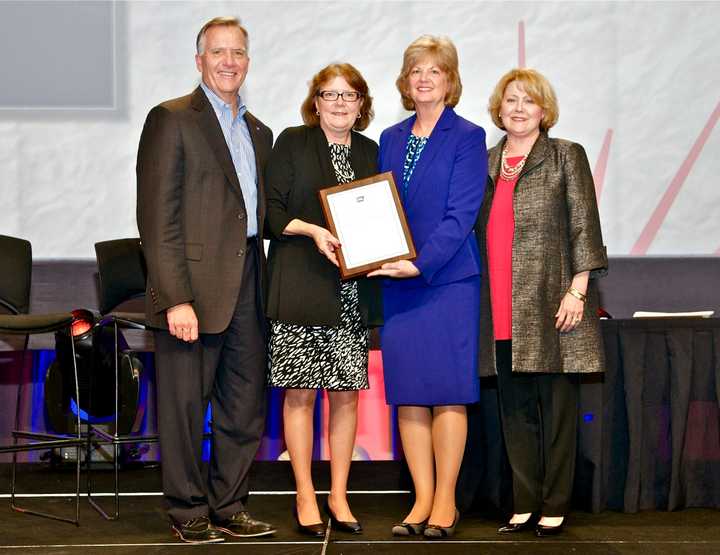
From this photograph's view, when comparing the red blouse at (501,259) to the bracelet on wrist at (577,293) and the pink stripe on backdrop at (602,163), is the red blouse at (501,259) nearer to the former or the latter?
the bracelet on wrist at (577,293)

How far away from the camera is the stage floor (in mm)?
3129

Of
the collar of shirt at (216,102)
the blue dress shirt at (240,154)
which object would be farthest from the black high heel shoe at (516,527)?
the collar of shirt at (216,102)

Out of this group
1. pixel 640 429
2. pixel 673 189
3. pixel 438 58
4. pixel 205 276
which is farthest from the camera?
pixel 673 189

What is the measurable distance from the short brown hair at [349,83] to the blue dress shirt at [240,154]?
0.24m

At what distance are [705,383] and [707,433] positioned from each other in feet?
0.64

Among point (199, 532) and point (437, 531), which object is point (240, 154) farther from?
point (437, 531)

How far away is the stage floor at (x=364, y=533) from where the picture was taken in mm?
3129

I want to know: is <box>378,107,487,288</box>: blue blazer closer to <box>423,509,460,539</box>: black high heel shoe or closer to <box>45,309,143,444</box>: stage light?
<box>423,509,460,539</box>: black high heel shoe

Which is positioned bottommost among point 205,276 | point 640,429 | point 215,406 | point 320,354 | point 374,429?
point 374,429

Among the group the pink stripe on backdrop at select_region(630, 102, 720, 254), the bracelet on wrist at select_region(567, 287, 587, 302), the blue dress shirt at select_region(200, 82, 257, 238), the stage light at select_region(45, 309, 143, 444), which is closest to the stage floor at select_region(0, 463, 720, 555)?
the stage light at select_region(45, 309, 143, 444)

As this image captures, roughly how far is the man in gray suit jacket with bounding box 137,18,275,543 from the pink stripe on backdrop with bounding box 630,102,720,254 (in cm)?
251

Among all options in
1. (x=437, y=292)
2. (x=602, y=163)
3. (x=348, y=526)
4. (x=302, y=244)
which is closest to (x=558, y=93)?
(x=602, y=163)

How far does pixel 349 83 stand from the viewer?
3248 mm

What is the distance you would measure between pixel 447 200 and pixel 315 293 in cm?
54
